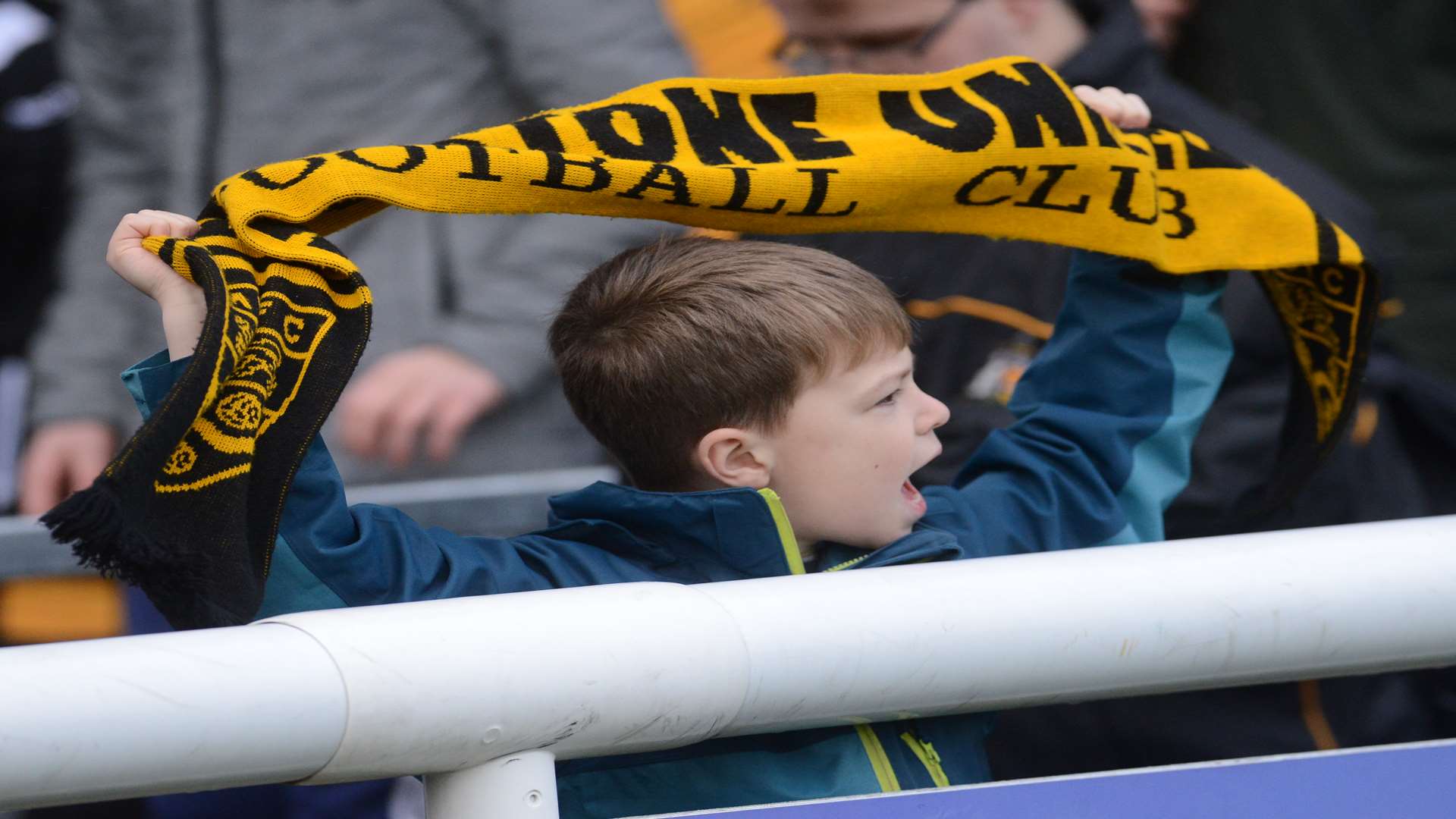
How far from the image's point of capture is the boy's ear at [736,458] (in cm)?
114

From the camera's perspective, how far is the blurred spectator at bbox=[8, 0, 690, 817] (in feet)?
7.04

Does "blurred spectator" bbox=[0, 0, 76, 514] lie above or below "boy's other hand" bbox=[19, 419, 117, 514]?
above

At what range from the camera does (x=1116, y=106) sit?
4.15 ft

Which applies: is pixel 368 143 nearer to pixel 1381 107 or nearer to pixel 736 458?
pixel 736 458

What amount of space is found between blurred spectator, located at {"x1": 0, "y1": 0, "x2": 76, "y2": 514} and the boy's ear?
1.49m

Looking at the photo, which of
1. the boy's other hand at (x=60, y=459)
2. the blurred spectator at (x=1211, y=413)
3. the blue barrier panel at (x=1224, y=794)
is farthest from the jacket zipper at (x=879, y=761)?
the boy's other hand at (x=60, y=459)

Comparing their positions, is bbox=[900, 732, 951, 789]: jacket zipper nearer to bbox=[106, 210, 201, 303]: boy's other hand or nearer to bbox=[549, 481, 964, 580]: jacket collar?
bbox=[549, 481, 964, 580]: jacket collar

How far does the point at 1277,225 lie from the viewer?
1271mm

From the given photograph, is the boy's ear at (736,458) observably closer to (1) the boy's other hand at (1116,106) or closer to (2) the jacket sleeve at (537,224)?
(1) the boy's other hand at (1116,106)

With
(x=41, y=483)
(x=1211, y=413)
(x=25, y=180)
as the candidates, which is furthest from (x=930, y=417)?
(x=25, y=180)

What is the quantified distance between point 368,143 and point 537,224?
11.9 inches

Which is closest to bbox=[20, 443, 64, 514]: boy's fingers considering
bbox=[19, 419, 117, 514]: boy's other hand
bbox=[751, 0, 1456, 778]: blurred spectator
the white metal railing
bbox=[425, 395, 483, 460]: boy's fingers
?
bbox=[19, 419, 117, 514]: boy's other hand

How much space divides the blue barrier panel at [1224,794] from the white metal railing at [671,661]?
0.05m

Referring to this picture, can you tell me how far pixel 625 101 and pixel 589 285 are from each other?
0.18 m
